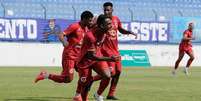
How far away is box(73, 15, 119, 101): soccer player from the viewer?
10844 mm

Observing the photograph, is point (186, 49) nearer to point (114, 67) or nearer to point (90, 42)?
point (114, 67)

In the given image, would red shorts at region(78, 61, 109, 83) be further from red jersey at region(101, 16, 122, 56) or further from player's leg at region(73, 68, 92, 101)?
red jersey at region(101, 16, 122, 56)

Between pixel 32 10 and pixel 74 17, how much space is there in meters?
2.70

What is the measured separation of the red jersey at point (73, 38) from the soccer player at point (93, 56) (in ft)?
5.81

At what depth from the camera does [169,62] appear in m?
38.0

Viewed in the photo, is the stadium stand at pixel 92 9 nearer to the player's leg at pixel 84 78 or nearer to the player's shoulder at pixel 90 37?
the player's leg at pixel 84 78

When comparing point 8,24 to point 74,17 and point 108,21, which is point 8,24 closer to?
point 74,17

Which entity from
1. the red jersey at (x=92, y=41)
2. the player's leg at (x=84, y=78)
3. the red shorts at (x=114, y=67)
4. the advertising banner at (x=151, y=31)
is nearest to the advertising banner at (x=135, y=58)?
the advertising banner at (x=151, y=31)

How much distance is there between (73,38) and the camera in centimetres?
1337

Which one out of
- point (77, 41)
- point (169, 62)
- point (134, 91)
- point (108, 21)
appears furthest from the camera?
point (169, 62)

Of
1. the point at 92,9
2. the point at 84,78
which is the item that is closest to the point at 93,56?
the point at 84,78

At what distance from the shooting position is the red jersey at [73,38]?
43.1ft

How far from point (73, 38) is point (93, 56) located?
2555 mm

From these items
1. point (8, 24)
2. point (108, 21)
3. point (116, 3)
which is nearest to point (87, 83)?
point (108, 21)
